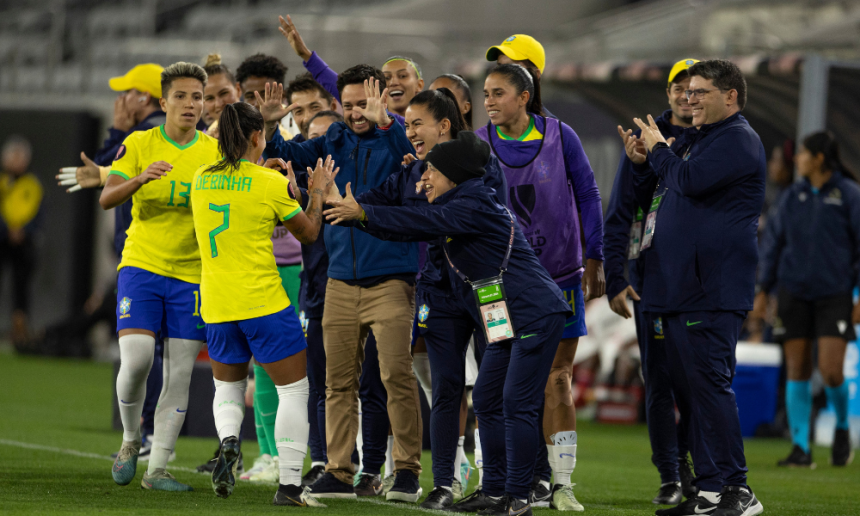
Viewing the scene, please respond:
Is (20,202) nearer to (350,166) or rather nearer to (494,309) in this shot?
(350,166)

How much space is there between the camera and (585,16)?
2123 cm

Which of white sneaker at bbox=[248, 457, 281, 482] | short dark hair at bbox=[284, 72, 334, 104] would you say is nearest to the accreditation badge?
white sneaker at bbox=[248, 457, 281, 482]

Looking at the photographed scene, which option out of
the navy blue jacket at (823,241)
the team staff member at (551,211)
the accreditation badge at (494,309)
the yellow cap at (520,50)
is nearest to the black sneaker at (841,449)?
the navy blue jacket at (823,241)

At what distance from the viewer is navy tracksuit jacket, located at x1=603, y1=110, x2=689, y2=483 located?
6051mm

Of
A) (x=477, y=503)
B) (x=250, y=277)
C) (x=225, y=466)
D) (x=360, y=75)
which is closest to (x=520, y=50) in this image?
(x=360, y=75)

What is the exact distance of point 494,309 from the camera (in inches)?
198

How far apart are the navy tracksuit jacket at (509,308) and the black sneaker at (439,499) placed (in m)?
0.29

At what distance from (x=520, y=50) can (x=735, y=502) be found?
2565 mm

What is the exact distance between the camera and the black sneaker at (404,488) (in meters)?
5.66

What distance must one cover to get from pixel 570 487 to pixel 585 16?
54.5 ft

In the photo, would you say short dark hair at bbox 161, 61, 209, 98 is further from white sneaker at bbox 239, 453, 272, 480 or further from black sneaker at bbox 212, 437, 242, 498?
white sneaker at bbox 239, 453, 272, 480

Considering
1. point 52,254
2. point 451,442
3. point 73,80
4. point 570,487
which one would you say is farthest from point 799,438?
point 73,80

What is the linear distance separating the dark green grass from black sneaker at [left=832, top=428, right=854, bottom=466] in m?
0.08

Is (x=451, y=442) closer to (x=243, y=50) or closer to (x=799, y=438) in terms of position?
(x=799, y=438)
